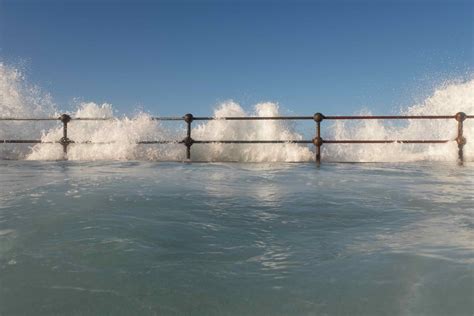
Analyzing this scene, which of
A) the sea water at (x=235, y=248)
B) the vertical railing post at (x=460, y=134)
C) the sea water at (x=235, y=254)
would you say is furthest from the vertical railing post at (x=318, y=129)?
the sea water at (x=235, y=254)

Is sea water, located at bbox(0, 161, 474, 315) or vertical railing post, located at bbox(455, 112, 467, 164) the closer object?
sea water, located at bbox(0, 161, 474, 315)

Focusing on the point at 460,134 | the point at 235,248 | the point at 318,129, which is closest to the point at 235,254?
the point at 235,248

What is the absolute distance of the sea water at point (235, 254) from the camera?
1.63 metres

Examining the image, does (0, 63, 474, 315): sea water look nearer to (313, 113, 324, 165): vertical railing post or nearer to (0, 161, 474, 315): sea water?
(0, 161, 474, 315): sea water

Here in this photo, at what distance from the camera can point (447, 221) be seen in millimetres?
2922

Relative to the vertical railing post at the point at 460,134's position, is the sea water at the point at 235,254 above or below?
below

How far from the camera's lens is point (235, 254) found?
2.16 metres

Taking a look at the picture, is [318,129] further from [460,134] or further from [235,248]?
[235,248]

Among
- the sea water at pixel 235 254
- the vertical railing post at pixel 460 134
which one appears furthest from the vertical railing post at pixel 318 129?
the sea water at pixel 235 254

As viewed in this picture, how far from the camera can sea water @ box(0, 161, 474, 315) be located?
5.36ft

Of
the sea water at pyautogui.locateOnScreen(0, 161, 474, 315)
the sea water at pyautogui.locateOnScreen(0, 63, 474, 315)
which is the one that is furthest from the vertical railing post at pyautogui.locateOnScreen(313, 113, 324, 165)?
the sea water at pyautogui.locateOnScreen(0, 161, 474, 315)

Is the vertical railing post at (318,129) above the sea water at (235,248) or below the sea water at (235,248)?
above

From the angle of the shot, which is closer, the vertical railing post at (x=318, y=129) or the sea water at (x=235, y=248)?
the sea water at (x=235, y=248)

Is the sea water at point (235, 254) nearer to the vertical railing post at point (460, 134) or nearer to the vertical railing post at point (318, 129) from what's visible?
the vertical railing post at point (318, 129)
